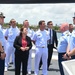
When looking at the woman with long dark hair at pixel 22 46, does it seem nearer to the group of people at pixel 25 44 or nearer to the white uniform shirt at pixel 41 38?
the group of people at pixel 25 44

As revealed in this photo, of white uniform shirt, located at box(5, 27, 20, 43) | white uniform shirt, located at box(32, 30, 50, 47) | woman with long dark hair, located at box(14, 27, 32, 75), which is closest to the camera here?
woman with long dark hair, located at box(14, 27, 32, 75)

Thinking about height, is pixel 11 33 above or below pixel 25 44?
above

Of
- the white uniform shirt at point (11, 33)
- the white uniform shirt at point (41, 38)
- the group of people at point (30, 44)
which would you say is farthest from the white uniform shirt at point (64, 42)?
the white uniform shirt at point (11, 33)

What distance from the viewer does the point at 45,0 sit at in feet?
11.2

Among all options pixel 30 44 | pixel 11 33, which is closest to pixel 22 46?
pixel 30 44

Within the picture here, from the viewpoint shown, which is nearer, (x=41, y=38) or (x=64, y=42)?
(x=64, y=42)

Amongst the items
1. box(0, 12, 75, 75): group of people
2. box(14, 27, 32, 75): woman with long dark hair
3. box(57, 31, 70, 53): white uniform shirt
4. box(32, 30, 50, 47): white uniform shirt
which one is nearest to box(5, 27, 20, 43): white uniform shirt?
box(0, 12, 75, 75): group of people

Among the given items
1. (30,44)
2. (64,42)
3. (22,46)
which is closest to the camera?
(64,42)

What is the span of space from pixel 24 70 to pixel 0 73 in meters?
1.19

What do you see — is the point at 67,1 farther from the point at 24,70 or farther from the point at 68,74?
the point at 24,70

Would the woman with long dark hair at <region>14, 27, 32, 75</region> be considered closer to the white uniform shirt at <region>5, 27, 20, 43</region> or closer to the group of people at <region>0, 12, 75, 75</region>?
the group of people at <region>0, 12, 75, 75</region>

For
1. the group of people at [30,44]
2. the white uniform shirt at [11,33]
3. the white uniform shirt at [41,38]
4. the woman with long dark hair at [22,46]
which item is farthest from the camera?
the white uniform shirt at [11,33]

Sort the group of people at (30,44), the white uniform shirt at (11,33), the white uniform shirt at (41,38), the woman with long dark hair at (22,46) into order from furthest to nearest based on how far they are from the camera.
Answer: the white uniform shirt at (11,33)
the white uniform shirt at (41,38)
the woman with long dark hair at (22,46)
the group of people at (30,44)

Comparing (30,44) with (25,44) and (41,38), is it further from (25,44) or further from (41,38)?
(41,38)
